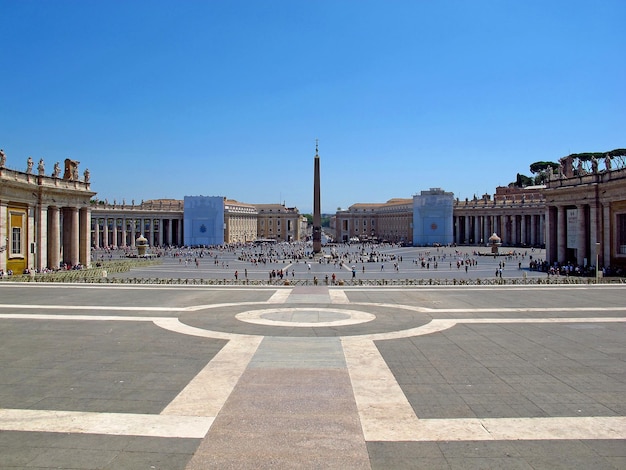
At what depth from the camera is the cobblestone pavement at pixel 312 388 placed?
29.3 ft

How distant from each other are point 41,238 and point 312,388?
4239cm

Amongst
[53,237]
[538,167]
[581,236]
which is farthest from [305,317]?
[538,167]

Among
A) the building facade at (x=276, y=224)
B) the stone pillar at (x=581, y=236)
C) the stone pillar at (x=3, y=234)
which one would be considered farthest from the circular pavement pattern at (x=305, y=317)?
the building facade at (x=276, y=224)

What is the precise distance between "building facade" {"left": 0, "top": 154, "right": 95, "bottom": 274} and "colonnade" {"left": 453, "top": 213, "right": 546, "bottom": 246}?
3453 inches

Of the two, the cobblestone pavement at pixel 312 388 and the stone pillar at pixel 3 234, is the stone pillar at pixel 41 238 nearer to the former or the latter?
the stone pillar at pixel 3 234

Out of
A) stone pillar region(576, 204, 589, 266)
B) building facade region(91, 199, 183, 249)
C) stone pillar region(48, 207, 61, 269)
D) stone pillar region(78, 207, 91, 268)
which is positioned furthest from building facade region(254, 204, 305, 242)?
stone pillar region(576, 204, 589, 266)

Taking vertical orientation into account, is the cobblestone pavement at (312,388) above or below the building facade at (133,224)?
below

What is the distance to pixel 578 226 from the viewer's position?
51.7 metres

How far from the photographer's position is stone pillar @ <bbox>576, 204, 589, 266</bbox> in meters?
50.9

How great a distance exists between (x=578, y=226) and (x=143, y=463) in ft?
170

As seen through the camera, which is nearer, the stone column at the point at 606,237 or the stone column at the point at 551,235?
the stone column at the point at 606,237

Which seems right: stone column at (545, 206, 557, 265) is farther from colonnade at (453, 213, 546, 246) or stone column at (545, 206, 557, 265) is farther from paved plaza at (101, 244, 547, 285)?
colonnade at (453, 213, 546, 246)

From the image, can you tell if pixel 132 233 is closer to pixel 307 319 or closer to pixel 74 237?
pixel 74 237

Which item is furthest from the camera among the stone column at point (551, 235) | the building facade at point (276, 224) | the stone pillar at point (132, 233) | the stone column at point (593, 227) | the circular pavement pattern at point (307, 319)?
the building facade at point (276, 224)
